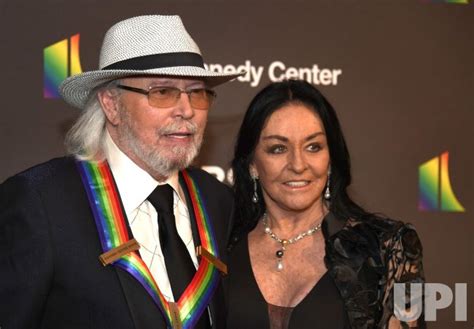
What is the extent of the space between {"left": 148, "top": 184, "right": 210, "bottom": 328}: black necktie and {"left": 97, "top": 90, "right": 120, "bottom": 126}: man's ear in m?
0.27

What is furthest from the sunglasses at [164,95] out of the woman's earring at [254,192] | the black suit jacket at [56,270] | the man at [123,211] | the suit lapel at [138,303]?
the woman's earring at [254,192]

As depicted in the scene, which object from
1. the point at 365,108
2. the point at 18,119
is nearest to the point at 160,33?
the point at 18,119

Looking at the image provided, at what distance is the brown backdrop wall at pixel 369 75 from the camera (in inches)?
144

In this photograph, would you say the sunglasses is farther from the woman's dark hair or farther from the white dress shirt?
the woman's dark hair

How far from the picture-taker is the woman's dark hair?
114 inches

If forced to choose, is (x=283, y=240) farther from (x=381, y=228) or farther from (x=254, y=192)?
(x=381, y=228)

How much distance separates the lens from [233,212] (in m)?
2.98

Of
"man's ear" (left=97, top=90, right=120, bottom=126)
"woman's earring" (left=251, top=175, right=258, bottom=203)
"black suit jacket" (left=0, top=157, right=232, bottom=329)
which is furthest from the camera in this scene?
"woman's earring" (left=251, top=175, right=258, bottom=203)

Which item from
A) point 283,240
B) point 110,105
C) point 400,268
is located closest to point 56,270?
point 110,105

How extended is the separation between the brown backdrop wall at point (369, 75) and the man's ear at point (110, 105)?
1.17m

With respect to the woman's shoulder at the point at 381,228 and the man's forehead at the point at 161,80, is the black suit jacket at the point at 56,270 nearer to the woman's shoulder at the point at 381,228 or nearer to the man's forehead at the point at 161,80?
the man's forehead at the point at 161,80

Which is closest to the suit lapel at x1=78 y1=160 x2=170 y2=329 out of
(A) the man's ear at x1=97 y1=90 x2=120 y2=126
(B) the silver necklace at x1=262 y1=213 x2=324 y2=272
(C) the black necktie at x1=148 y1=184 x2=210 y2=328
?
(C) the black necktie at x1=148 y1=184 x2=210 y2=328

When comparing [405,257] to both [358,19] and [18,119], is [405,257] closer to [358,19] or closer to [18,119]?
[358,19]

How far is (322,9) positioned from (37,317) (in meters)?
2.31
